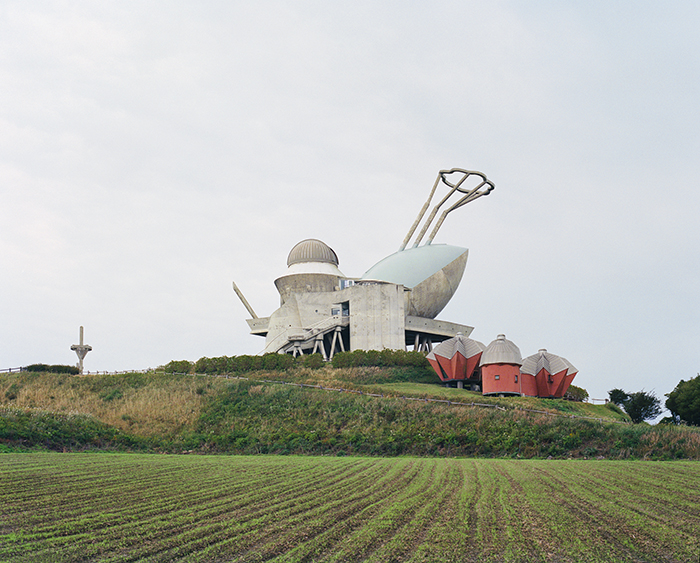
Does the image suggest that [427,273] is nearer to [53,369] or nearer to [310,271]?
[310,271]

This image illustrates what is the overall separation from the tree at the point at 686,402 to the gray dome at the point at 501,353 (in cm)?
1313

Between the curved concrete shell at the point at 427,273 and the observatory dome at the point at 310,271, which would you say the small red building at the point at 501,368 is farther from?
the observatory dome at the point at 310,271

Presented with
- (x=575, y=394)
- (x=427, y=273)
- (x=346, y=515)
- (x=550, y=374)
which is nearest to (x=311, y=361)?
(x=427, y=273)

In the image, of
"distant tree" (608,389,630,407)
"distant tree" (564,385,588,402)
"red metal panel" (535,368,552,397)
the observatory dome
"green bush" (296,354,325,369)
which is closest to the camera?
"red metal panel" (535,368,552,397)

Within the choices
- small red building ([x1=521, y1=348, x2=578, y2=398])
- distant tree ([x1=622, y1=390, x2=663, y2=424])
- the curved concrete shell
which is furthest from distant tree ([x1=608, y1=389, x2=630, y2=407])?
the curved concrete shell

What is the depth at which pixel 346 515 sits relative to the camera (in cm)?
1011

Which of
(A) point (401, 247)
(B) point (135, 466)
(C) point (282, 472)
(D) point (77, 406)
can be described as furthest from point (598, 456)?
(A) point (401, 247)

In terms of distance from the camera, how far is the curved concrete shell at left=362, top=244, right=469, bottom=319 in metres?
55.8

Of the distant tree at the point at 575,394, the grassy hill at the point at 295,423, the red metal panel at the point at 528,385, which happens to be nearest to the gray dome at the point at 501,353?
the red metal panel at the point at 528,385

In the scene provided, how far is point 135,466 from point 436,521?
1057 cm

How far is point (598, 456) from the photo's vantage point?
2314 cm

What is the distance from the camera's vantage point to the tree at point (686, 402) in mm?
43556

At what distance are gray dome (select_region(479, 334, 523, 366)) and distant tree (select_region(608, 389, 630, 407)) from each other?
18193mm

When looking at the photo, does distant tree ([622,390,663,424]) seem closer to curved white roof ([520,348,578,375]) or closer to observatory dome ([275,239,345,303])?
curved white roof ([520,348,578,375])
